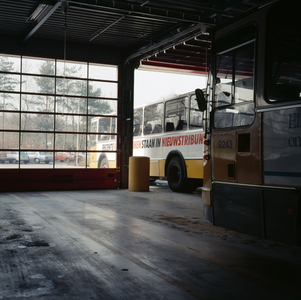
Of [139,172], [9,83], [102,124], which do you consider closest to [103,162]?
[102,124]

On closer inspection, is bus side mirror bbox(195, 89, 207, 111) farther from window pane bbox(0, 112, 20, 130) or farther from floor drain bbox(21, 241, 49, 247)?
window pane bbox(0, 112, 20, 130)

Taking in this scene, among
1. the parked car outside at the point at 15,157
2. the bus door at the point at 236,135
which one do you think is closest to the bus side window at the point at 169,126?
the parked car outside at the point at 15,157

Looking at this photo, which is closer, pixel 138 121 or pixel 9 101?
pixel 9 101

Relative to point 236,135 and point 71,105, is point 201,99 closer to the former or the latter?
point 236,135

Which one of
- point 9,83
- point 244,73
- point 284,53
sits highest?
point 9,83

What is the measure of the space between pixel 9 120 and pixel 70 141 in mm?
2284

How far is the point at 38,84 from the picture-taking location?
14.6 metres

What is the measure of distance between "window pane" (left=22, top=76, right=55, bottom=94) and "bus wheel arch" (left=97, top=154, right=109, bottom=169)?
3.10m

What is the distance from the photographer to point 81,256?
5094 mm

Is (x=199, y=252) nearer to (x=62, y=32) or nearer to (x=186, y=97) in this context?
(x=186, y=97)

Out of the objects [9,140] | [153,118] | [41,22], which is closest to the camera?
[41,22]

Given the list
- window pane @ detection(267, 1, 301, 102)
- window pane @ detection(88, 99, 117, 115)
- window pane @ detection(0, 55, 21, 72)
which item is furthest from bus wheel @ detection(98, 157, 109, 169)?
window pane @ detection(267, 1, 301, 102)

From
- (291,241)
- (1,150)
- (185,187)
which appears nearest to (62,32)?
(1,150)

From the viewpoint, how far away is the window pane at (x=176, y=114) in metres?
14.1
